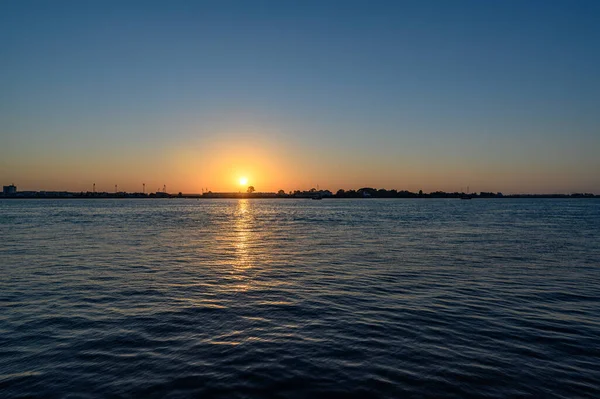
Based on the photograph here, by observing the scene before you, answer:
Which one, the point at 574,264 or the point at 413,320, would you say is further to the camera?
the point at 574,264

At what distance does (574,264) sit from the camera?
29625mm

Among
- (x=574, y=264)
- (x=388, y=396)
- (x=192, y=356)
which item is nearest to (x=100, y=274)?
(x=192, y=356)

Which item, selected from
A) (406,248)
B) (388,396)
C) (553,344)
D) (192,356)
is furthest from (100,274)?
(406,248)

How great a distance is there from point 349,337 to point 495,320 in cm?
628

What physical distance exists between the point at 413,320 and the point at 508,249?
88.8 ft

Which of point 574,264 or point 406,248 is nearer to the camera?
point 574,264

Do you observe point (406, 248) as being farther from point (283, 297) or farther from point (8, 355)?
point (8, 355)

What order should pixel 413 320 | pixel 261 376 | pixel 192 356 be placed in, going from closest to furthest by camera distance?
pixel 261 376
pixel 192 356
pixel 413 320

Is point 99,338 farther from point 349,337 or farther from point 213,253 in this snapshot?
point 213,253

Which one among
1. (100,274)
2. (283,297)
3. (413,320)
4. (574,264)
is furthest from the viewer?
(574,264)

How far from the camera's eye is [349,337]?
13.6 metres

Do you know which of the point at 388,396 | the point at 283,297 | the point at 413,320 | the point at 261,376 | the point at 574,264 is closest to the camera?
the point at 388,396

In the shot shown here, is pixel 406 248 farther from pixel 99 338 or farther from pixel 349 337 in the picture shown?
pixel 99 338

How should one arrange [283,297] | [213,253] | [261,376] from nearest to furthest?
[261,376], [283,297], [213,253]
